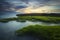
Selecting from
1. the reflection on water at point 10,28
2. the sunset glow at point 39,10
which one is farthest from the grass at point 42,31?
the sunset glow at point 39,10

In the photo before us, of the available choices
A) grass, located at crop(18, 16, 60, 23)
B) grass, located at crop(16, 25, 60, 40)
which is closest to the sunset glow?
grass, located at crop(18, 16, 60, 23)

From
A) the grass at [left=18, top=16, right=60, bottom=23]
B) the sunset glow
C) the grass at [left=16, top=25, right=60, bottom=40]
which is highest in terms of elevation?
the sunset glow

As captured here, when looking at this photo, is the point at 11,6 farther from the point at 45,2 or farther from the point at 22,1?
the point at 45,2

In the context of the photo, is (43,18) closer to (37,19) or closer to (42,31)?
(37,19)

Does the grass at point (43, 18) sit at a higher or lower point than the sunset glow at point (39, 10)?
lower

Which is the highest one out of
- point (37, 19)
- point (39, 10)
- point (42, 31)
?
point (39, 10)

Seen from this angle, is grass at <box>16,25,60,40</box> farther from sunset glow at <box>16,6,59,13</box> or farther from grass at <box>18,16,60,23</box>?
sunset glow at <box>16,6,59,13</box>

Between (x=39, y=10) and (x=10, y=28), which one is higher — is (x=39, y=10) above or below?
above

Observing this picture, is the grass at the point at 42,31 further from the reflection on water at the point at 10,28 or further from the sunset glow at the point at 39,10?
the sunset glow at the point at 39,10

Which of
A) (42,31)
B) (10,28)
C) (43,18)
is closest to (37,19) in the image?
(43,18)
